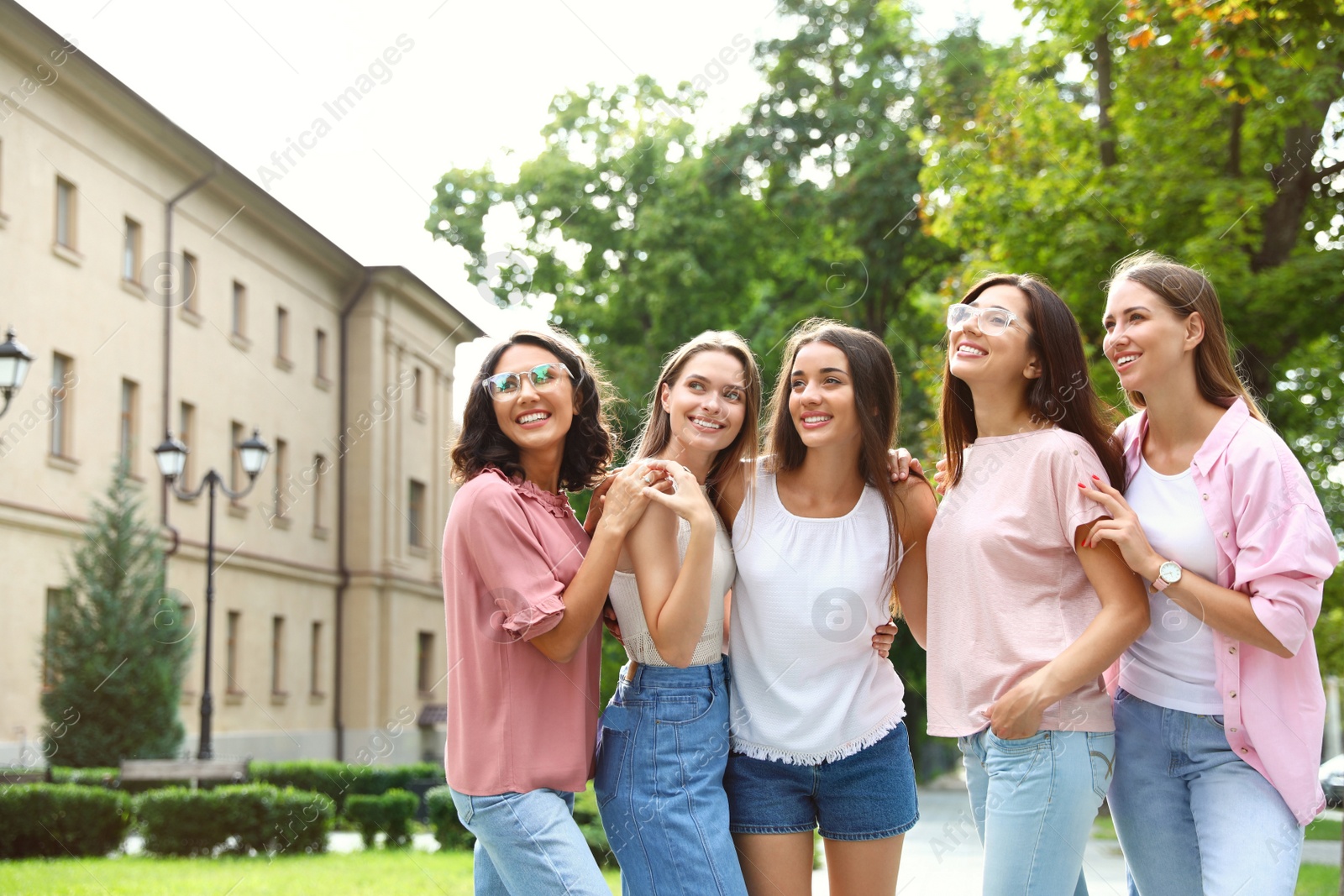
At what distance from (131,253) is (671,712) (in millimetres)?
21342

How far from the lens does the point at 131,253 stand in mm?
21562

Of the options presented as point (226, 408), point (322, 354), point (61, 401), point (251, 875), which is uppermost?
point (322, 354)

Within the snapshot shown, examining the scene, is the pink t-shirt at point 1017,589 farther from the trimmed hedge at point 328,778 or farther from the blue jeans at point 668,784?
the trimmed hedge at point 328,778

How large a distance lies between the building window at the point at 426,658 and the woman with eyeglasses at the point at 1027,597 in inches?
1138

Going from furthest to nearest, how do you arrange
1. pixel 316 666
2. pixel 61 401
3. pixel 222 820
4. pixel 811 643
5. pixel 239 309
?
pixel 316 666
pixel 239 309
pixel 61 401
pixel 222 820
pixel 811 643

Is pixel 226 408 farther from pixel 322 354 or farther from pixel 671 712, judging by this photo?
pixel 671 712

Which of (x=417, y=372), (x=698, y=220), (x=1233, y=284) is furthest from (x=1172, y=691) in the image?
(x=417, y=372)

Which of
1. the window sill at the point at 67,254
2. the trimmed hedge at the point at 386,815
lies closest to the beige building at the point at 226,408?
the window sill at the point at 67,254

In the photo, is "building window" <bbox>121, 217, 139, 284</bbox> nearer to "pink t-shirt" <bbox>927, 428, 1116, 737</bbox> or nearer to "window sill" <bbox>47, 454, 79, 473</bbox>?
"window sill" <bbox>47, 454, 79, 473</bbox>

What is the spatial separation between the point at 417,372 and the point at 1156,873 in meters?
29.7

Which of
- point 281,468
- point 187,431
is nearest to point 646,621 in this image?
point 187,431

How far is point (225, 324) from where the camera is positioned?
2400cm

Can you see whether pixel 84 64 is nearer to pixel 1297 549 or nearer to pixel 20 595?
pixel 20 595

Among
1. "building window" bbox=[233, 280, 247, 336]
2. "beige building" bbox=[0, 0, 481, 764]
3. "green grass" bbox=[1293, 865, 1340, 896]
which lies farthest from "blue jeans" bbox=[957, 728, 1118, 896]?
"building window" bbox=[233, 280, 247, 336]
